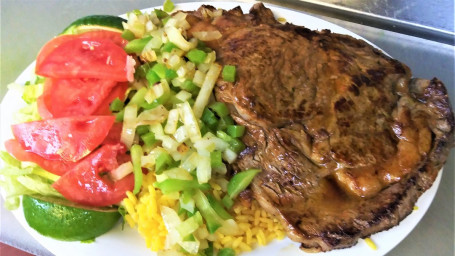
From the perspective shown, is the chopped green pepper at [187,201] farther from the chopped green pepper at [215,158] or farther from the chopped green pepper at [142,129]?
the chopped green pepper at [142,129]

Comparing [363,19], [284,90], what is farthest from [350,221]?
[363,19]

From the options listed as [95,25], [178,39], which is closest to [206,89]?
[178,39]

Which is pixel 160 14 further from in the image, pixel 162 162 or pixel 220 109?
→ pixel 162 162

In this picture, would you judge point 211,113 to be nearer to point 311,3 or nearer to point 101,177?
point 101,177

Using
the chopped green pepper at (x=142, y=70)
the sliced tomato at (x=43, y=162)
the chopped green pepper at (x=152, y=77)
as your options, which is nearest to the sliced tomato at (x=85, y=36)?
the chopped green pepper at (x=142, y=70)

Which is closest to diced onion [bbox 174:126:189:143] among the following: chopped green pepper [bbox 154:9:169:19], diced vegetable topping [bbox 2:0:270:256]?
diced vegetable topping [bbox 2:0:270:256]
